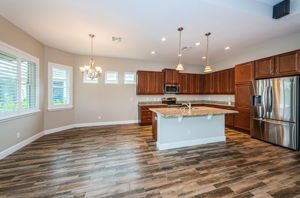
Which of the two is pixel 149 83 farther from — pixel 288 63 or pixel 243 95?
pixel 288 63

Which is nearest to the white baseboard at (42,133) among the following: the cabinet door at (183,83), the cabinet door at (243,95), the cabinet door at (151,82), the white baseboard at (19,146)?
the white baseboard at (19,146)

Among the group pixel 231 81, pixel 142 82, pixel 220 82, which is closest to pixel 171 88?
pixel 142 82

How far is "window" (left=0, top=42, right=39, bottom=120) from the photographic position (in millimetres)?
2834

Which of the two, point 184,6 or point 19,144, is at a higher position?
point 184,6

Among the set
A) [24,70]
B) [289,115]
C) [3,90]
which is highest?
[24,70]

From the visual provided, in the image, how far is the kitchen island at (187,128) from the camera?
10.9 feet

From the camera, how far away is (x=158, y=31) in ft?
11.0

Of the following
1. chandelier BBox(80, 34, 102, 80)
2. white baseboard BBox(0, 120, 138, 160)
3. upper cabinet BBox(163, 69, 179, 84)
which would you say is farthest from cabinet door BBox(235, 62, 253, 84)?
chandelier BBox(80, 34, 102, 80)

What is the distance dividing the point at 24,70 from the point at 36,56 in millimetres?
708

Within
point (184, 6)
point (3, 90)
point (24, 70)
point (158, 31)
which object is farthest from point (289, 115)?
point (24, 70)

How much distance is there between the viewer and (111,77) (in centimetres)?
585

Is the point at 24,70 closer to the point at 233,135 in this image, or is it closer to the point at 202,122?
the point at 202,122

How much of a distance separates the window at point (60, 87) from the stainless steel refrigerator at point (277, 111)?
21.8 ft

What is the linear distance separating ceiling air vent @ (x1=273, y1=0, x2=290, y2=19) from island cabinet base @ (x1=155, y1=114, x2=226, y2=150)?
2.63 m
